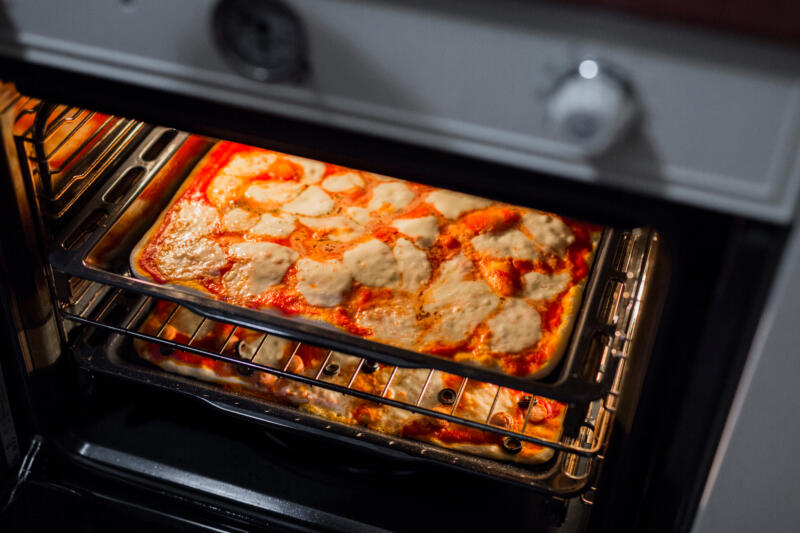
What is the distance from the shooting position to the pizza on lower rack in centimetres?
118

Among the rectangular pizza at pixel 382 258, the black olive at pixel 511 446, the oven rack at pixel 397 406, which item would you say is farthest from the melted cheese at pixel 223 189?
the black olive at pixel 511 446

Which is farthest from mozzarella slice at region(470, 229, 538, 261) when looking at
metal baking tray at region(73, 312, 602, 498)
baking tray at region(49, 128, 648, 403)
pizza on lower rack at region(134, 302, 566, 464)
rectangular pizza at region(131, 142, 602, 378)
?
metal baking tray at region(73, 312, 602, 498)

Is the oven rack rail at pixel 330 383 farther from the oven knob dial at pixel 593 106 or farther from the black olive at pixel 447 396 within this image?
the oven knob dial at pixel 593 106

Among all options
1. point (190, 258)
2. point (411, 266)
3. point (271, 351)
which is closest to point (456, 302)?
point (411, 266)

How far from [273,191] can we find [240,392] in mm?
346

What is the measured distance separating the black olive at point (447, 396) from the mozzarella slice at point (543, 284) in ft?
0.62

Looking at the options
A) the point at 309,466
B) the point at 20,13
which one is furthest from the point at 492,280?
the point at 20,13

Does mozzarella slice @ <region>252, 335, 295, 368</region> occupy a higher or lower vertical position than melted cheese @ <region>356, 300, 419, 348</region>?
lower

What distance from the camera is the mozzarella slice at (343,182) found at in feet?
4.45

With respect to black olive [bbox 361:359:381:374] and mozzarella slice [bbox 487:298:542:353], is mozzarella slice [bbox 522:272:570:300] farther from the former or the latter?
black olive [bbox 361:359:381:374]

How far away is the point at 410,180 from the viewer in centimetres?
86

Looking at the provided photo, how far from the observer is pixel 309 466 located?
1.23 m

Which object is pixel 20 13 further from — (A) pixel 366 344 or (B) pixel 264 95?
(A) pixel 366 344

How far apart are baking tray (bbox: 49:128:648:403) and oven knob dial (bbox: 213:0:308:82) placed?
39 cm
